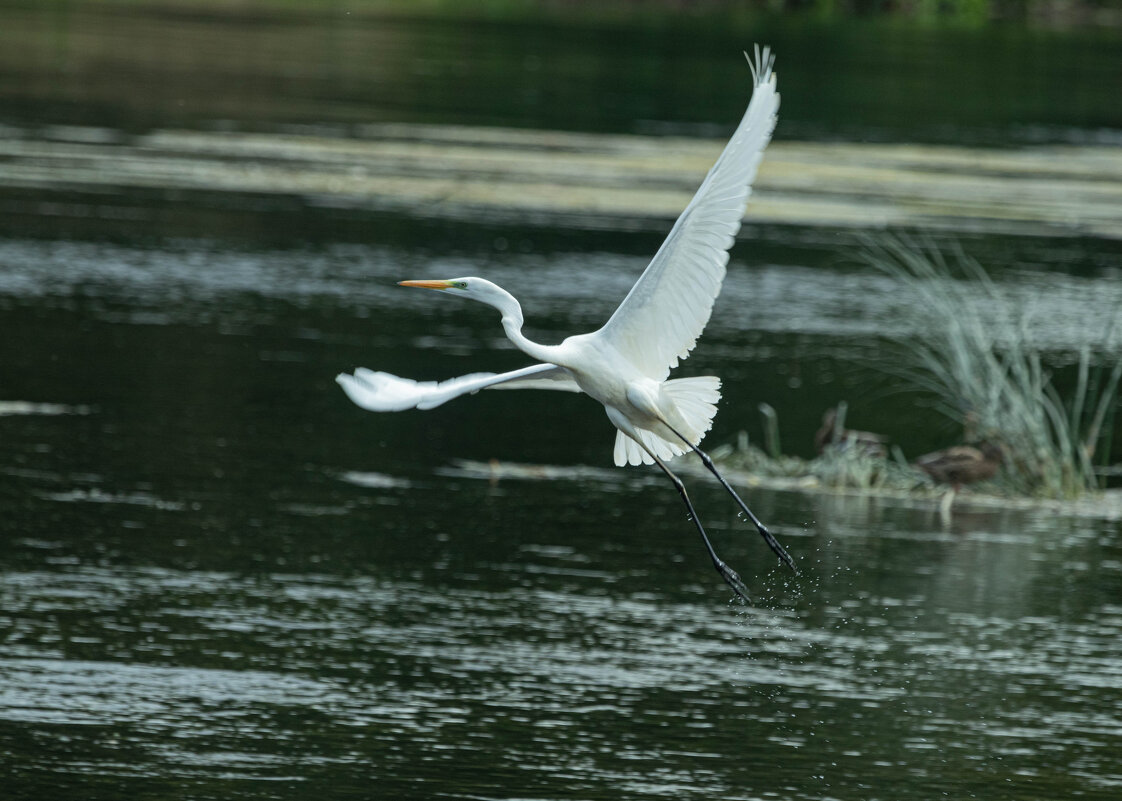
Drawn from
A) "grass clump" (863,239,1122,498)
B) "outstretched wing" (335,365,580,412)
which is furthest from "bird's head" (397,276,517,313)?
"grass clump" (863,239,1122,498)

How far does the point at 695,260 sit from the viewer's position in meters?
9.57

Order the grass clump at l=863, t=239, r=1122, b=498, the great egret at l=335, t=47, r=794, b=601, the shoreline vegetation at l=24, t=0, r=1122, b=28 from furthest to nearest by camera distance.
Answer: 1. the shoreline vegetation at l=24, t=0, r=1122, b=28
2. the grass clump at l=863, t=239, r=1122, b=498
3. the great egret at l=335, t=47, r=794, b=601

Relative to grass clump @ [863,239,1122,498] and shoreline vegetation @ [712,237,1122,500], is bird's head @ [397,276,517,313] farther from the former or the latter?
shoreline vegetation @ [712,237,1122,500]

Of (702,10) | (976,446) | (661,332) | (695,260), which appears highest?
(702,10)

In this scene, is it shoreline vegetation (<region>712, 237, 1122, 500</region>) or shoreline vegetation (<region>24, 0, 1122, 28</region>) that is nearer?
shoreline vegetation (<region>712, 237, 1122, 500</region>)

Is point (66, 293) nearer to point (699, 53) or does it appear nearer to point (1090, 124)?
point (1090, 124)

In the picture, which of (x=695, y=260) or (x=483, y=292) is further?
(x=695, y=260)

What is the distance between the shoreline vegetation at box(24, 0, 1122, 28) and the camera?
87.4 m

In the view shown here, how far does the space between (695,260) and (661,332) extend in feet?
1.28

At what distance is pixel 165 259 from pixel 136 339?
432 cm

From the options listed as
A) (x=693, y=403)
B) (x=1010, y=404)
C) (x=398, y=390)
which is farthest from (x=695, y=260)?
(x=1010, y=404)

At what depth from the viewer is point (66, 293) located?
917 inches

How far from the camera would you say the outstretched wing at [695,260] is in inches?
367

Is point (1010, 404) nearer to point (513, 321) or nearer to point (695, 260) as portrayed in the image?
point (695, 260)
